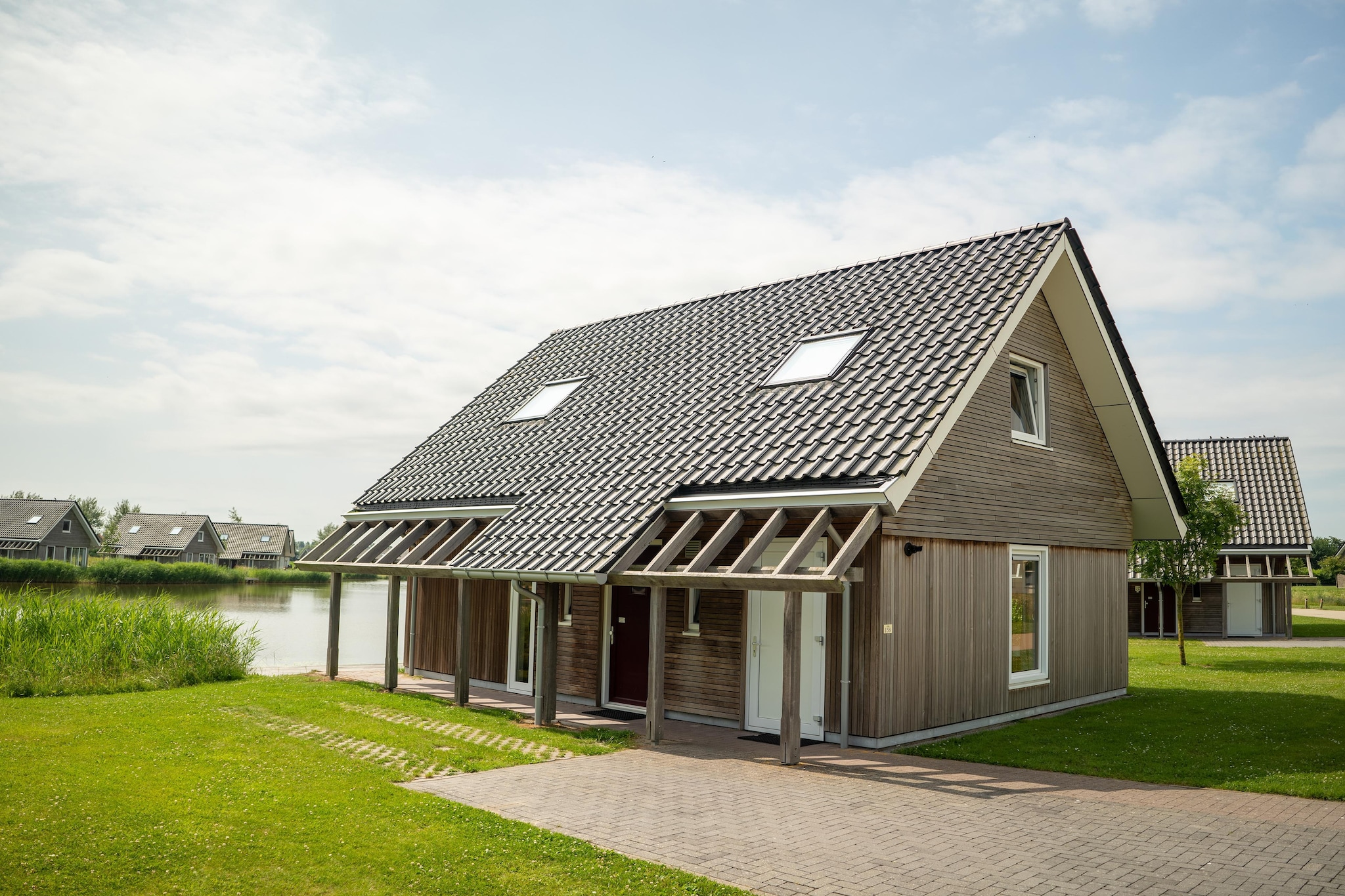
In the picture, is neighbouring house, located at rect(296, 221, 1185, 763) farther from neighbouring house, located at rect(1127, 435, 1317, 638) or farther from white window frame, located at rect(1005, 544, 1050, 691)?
neighbouring house, located at rect(1127, 435, 1317, 638)

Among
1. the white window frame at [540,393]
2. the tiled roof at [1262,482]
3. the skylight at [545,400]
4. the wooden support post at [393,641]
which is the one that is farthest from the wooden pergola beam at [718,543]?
the tiled roof at [1262,482]

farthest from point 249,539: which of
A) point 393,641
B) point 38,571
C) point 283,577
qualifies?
point 393,641

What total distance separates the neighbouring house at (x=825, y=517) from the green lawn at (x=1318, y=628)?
19.7 metres

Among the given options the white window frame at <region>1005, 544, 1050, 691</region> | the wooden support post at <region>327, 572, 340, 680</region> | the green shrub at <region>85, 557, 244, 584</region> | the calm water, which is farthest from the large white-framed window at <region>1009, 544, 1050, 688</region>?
the green shrub at <region>85, 557, 244, 584</region>

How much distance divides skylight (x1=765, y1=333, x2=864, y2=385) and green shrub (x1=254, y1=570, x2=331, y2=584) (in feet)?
184

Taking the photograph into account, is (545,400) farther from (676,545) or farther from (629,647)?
(676,545)

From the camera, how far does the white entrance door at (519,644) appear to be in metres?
14.8

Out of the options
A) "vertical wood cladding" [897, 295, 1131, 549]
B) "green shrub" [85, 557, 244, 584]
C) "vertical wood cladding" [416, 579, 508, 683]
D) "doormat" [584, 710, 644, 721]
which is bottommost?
"green shrub" [85, 557, 244, 584]

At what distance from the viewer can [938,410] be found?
10.2 meters

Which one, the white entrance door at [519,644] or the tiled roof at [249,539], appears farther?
the tiled roof at [249,539]

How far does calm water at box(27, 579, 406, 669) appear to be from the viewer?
22.4 m

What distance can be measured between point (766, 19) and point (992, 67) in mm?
2801

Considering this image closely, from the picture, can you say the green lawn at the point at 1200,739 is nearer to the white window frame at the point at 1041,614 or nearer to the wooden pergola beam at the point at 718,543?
the white window frame at the point at 1041,614

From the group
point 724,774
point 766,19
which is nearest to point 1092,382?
point 766,19
